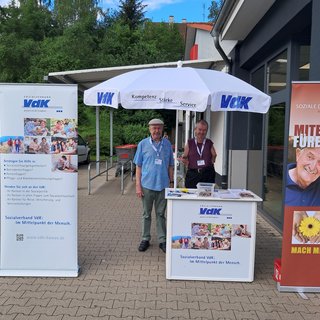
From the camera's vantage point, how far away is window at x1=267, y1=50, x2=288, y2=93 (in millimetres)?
6941

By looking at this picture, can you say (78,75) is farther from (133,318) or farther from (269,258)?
(133,318)

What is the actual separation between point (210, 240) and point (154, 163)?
4.34 ft

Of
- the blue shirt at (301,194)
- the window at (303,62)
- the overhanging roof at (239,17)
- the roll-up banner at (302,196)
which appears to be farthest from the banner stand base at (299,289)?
the overhanging roof at (239,17)

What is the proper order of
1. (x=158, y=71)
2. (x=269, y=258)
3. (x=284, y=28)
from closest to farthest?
(x=158, y=71) < (x=269, y=258) < (x=284, y=28)

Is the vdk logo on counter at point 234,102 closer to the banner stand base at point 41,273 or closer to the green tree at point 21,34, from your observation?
the banner stand base at point 41,273

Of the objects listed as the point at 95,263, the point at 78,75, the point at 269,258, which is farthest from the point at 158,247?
the point at 78,75

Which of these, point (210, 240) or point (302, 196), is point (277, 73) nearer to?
point (302, 196)

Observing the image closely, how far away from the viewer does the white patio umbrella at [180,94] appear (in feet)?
14.1

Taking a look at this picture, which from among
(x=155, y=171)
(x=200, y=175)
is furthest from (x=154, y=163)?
(x=200, y=175)

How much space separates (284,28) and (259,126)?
3.08 m

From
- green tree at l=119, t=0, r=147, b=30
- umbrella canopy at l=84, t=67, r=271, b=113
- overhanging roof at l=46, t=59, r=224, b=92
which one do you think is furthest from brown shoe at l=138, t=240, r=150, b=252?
green tree at l=119, t=0, r=147, b=30

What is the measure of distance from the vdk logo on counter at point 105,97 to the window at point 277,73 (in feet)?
11.7

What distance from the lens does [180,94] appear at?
430 centimetres

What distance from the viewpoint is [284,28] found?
6066mm
